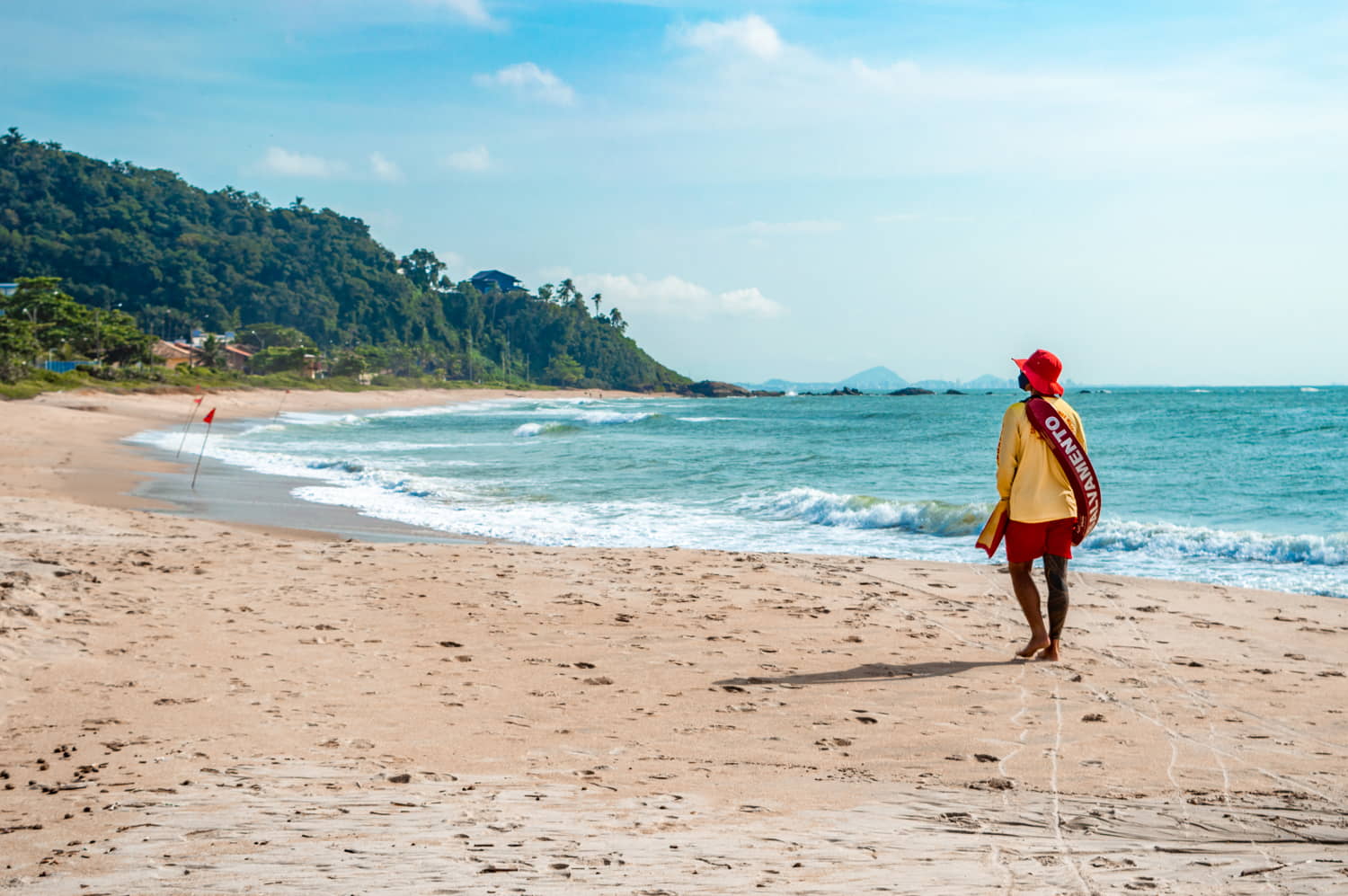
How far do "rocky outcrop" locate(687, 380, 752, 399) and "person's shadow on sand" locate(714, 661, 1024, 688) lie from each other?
514ft

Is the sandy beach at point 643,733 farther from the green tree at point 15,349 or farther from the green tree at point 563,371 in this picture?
the green tree at point 563,371

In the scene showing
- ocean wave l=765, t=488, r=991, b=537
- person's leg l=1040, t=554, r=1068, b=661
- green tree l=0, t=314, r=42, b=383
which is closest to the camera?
person's leg l=1040, t=554, r=1068, b=661

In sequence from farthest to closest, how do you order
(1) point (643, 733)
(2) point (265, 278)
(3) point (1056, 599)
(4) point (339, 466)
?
(2) point (265, 278), (4) point (339, 466), (3) point (1056, 599), (1) point (643, 733)

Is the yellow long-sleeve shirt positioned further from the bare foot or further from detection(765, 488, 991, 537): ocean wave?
detection(765, 488, 991, 537): ocean wave

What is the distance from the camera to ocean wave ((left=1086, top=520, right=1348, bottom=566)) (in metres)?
10.8

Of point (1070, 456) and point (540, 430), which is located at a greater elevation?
point (1070, 456)

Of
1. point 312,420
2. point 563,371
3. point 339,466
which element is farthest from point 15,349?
point 563,371

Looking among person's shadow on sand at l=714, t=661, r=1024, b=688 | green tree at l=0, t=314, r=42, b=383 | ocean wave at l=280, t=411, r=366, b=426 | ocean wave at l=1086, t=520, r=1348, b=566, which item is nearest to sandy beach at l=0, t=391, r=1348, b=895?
person's shadow on sand at l=714, t=661, r=1024, b=688

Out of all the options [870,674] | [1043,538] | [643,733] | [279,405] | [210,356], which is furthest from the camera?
[210,356]

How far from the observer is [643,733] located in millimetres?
4703

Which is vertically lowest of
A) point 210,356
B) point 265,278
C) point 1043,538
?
point 1043,538

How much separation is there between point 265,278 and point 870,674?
508ft

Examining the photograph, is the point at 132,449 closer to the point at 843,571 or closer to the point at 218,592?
the point at 218,592

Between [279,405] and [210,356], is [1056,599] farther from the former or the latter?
[210,356]
